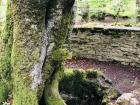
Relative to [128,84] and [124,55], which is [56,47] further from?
[124,55]

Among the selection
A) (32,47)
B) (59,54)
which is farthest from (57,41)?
(32,47)

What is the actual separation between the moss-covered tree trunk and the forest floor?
4.94 m

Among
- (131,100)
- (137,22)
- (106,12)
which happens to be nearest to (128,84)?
(131,100)

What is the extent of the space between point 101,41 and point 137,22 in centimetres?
254

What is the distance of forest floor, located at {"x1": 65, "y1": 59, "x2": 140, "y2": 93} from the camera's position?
33.1 ft

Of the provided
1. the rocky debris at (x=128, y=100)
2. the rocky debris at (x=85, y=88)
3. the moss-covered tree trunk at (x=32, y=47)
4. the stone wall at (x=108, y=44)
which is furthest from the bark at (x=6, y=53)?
the stone wall at (x=108, y=44)

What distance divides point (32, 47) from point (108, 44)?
7.36 meters

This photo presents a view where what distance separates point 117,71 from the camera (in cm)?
1132

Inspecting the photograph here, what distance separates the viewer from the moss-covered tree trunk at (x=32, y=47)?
462 centimetres

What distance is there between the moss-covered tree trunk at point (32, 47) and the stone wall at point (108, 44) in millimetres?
6230

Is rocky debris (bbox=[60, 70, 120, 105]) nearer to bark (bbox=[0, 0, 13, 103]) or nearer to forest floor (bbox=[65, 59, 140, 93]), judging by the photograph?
forest floor (bbox=[65, 59, 140, 93])

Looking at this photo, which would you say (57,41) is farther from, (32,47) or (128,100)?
(128,100)

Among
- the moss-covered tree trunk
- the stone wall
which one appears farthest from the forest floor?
the moss-covered tree trunk

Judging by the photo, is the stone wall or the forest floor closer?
the forest floor
